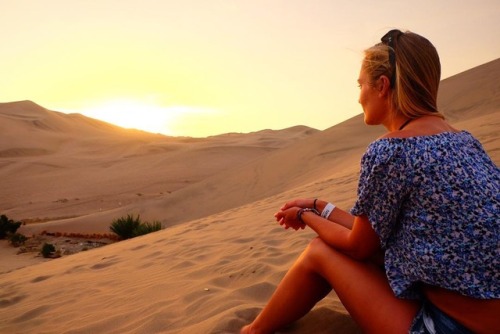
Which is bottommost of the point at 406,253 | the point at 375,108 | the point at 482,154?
the point at 406,253

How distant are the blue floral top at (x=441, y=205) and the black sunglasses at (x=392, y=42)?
0.31 meters

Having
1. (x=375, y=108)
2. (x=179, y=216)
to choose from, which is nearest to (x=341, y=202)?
(x=375, y=108)

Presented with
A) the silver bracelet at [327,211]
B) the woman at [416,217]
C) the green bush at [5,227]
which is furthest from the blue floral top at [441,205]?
the green bush at [5,227]

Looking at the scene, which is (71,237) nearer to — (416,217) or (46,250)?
(46,250)

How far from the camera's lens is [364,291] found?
1999mm

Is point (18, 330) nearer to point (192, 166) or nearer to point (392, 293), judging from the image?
point (392, 293)

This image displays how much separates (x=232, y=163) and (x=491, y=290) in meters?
26.1

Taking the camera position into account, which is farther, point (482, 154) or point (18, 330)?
point (18, 330)

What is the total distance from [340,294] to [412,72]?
3.25 feet

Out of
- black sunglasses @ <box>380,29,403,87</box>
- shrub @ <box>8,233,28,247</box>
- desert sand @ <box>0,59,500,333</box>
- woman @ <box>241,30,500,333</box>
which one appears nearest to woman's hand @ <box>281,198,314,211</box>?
woman @ <box>241,30,500,333</box>

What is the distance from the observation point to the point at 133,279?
4695mm

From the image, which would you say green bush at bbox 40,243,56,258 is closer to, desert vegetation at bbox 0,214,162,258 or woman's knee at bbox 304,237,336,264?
desert vegetation at bbox 0,214,162,258

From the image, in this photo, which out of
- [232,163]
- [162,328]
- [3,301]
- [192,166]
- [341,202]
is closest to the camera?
[162,328]

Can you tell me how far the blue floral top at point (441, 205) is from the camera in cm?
166
